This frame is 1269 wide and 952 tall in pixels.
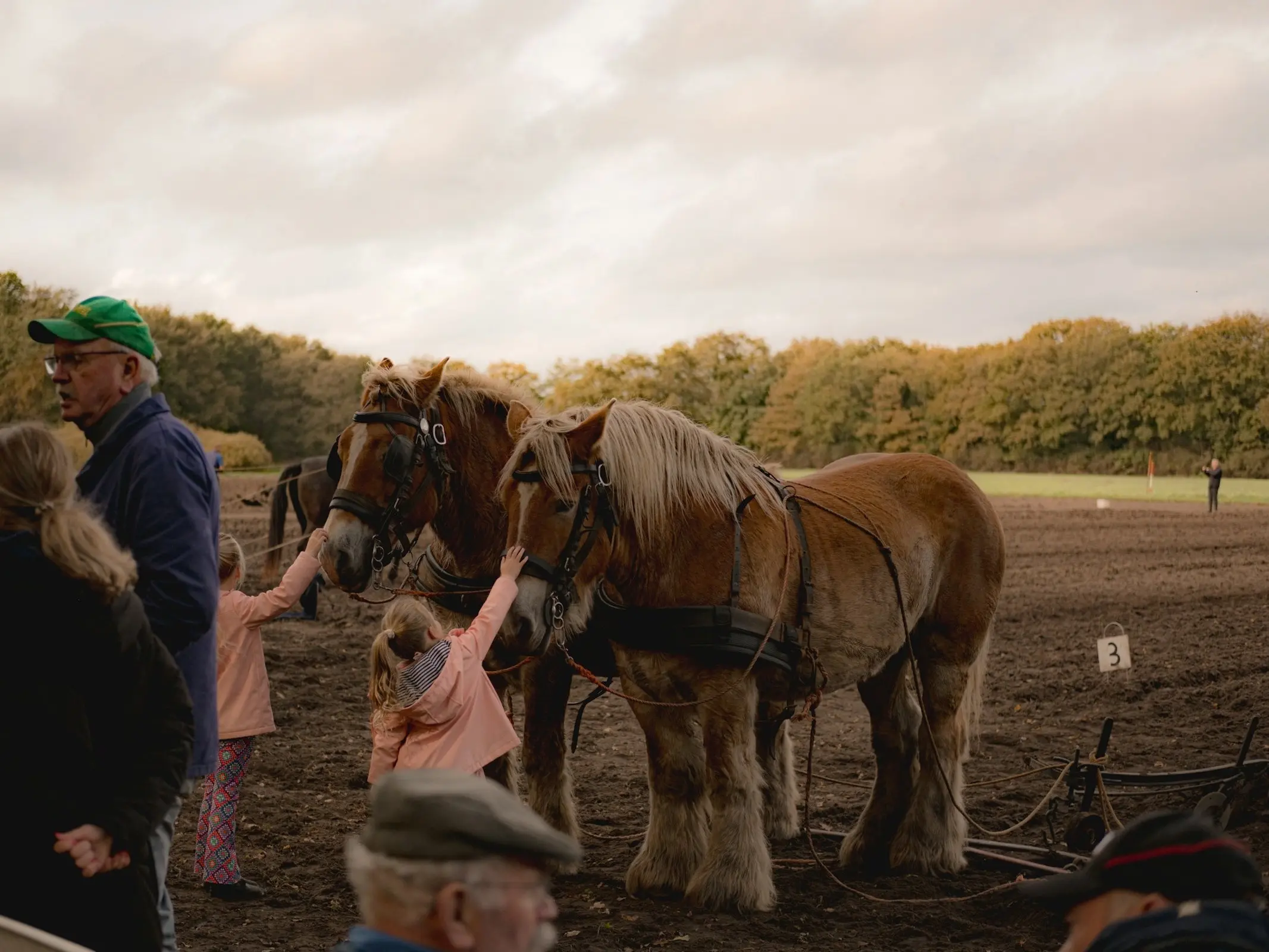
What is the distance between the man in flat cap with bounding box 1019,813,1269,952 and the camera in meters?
1.46

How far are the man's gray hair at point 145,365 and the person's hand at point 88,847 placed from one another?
1.07m

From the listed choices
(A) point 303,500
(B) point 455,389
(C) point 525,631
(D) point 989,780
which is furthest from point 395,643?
(A) point 303,500

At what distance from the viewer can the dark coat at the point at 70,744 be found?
222cm

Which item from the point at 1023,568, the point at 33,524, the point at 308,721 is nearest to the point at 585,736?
the point at 308,721

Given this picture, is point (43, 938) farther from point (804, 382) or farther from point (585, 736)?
point (804, 382)

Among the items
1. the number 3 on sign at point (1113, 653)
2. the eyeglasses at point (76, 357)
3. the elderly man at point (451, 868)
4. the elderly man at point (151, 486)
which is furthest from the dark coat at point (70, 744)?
the number 3 on sign at point (1113, 653)

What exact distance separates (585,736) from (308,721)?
193cm

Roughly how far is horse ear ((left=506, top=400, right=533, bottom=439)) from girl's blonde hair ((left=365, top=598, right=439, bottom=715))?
0.98 meters

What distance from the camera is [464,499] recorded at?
5.14m

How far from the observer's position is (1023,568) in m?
17.5

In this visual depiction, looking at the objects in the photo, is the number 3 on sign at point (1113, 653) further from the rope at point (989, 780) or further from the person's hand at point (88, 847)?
the person's hand at point (88, 847)

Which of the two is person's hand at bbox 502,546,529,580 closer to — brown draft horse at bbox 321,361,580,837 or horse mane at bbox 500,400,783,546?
horse mane at bbox 500,400,783,546

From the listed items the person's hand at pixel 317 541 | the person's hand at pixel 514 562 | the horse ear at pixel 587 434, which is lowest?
the person's hand at pixel 514 562

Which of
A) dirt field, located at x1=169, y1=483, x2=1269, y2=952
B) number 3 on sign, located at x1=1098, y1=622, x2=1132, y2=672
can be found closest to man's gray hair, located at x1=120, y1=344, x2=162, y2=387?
dirt field, located at x1=169, y1=483, x2=1269, y2=952
